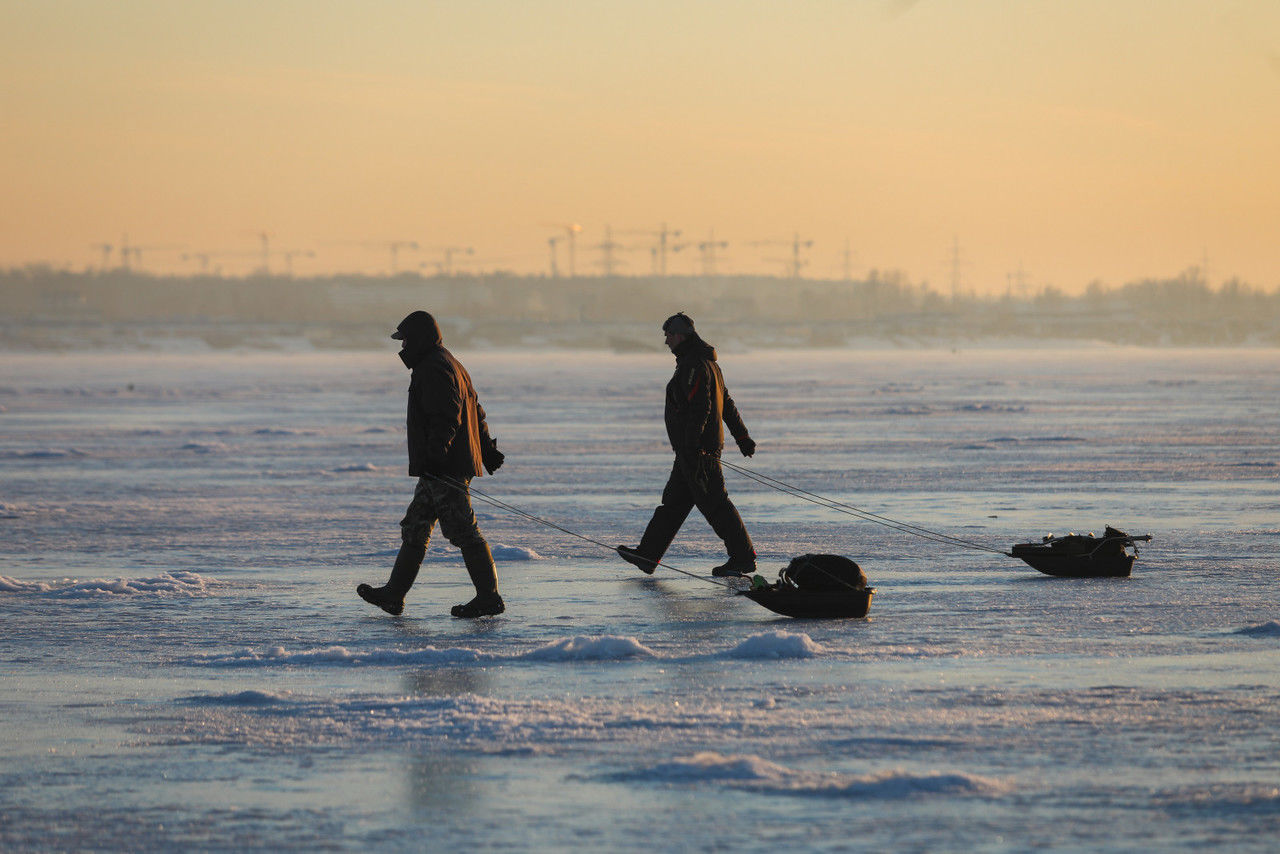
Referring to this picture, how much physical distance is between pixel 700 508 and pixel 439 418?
2.28 metres

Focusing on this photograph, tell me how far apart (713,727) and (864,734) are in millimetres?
552

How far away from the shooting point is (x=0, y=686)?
7449 mm

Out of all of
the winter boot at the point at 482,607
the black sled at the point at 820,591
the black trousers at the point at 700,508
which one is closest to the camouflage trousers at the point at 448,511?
the winter boot at the point at 482,607

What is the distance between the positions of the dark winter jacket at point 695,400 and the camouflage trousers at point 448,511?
1867 millimetres

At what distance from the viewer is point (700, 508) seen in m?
10.9

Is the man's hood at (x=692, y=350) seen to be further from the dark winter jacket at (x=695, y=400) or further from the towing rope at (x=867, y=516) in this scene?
the towing rope at (x=867, y=516)

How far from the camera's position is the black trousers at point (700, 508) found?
10.9 metres

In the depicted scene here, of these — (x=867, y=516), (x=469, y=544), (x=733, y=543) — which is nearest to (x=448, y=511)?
(x=469, y=544)

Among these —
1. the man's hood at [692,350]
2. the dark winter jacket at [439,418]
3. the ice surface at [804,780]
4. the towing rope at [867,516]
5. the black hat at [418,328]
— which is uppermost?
the black hat at [418,328]

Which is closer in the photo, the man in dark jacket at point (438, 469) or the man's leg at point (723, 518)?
the man in dark jacket at point (438, 469)

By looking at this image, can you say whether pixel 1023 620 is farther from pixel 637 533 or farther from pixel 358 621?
pixel 637 533

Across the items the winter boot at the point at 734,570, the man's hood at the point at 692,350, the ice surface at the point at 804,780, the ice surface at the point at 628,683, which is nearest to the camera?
the ice surface at the point at 628,683

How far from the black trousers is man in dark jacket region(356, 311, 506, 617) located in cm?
181

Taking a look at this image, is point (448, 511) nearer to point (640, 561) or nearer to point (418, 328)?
point (418, 328)
